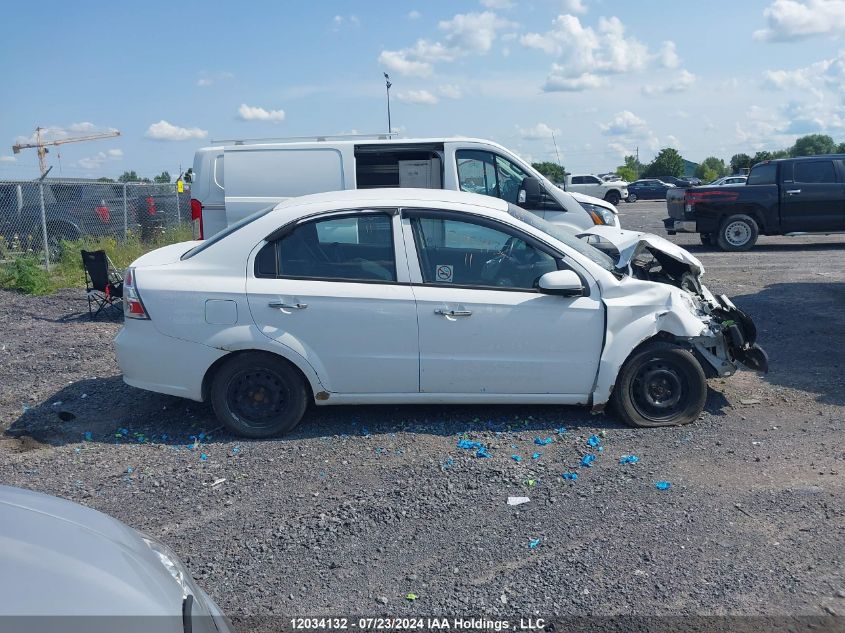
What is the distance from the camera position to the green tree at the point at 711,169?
242 feet

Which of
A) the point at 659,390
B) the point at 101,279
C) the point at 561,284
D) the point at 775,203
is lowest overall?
the point at 659,390

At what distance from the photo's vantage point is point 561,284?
5504 millimetres

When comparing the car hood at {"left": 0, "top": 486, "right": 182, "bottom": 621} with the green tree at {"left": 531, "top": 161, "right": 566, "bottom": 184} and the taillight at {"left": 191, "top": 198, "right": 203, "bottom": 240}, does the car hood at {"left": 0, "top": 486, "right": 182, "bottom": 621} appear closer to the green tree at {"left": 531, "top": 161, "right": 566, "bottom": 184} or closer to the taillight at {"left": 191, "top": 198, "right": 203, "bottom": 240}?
the taillight at {"left": 191, "top": 198, "right": 203, "bottom": 240}

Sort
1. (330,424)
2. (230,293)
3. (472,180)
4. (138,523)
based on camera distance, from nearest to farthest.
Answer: (138,523), (230,293), (330,424), (472,180)

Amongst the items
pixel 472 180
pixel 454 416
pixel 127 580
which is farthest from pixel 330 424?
pixel 472 180

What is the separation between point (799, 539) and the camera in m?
4.12

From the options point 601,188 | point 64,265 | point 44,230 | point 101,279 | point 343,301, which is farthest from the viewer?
point 601,188

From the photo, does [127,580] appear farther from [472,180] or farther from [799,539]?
[472,180]

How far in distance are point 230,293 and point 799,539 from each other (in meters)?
3.83

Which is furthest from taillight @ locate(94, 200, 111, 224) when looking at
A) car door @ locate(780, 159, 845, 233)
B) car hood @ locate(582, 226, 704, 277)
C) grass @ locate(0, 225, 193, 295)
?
car door @ locate(780, 159, 845, 233)

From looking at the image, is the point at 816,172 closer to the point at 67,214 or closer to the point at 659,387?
the point at 659,387

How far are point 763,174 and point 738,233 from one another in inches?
53.8

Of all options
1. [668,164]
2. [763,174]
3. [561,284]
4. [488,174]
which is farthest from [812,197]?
[668,164]

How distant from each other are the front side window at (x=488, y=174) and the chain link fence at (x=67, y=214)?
7.93 m
